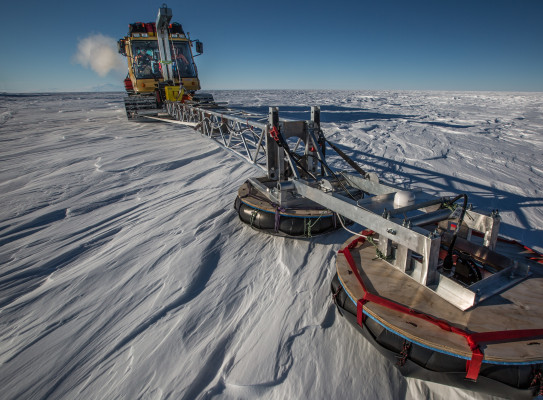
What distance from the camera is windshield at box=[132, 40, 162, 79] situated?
10.6 meters

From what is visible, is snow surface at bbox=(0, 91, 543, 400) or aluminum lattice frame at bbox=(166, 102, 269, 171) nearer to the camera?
snow surface at bbox=(0, 91, 543, 400)

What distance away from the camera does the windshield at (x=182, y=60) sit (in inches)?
418

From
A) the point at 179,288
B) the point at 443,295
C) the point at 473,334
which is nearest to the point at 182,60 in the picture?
the point at 179,288

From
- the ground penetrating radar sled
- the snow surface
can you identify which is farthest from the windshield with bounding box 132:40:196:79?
the ground penetrating radar sled

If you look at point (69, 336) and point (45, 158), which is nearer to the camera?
point (69, 336)

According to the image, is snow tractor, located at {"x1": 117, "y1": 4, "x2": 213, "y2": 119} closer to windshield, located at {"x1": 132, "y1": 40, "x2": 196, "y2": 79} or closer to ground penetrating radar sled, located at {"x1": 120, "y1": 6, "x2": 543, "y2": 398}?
windshield, located at {"x1": 132, "y1": 40, "x2": 196, "y2": 79}

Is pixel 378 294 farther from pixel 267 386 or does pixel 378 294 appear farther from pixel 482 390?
pixel 267 386

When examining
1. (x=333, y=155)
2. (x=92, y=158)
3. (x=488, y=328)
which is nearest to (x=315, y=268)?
(x=488, y=328)

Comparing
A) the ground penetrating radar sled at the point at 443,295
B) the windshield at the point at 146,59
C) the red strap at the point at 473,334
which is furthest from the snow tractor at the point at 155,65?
the red strap at the point at 473,334

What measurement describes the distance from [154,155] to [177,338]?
231 inches

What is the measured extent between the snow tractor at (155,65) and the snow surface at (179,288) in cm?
559

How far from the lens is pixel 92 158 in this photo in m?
7.04

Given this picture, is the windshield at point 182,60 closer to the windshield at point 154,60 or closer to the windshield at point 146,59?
the windshield at point 154,60

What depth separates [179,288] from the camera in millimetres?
2740
